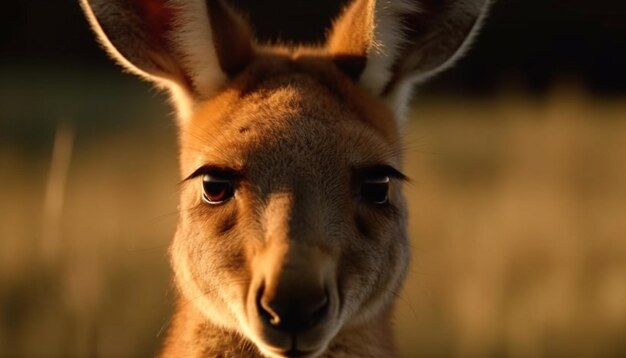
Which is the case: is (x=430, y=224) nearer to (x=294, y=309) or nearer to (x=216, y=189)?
(x=216, y=189)

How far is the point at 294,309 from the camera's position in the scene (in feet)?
15.4

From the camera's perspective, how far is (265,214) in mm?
5098

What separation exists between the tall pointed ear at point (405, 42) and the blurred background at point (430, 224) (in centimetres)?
95

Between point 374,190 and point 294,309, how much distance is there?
31.7 inches

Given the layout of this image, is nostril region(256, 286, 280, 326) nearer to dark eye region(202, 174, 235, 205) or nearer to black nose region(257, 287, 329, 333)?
black nose region(257, 287, 329, 333)

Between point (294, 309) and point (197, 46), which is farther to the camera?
point (197, 46)

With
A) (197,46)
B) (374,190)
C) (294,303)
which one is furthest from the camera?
(197,46)

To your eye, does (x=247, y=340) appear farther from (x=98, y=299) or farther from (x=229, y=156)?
(x=98, y=299)

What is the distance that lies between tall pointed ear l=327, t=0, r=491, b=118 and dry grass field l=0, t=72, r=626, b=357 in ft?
1.44

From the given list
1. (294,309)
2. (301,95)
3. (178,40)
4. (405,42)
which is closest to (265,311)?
(294,309)

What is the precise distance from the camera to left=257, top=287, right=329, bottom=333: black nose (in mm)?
4699

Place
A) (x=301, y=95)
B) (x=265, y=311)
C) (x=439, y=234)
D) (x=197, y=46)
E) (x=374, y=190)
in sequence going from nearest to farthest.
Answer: (x=265, y=311) < (x=374, y=190) < (x=301, y=95) < (x=197, y=46) < (x=439, y=234)

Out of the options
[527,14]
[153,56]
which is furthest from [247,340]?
[527,14]

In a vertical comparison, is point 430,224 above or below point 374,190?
below
